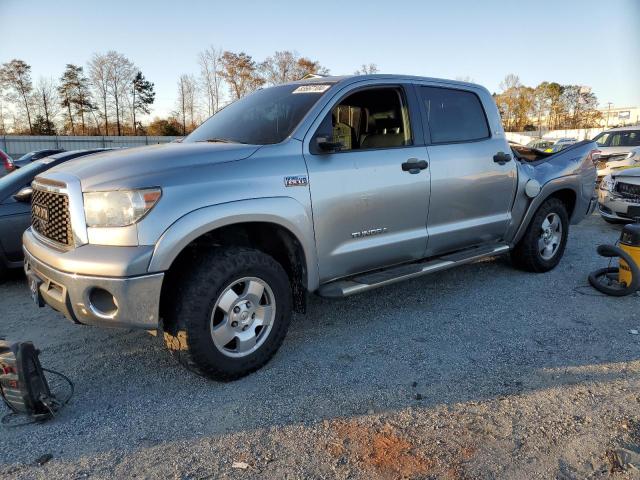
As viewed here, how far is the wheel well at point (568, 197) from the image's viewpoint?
5.53 metres

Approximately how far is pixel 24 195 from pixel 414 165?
13.1ft

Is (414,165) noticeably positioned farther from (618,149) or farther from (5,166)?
(618,149)

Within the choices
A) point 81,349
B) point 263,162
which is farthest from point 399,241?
point 81,349

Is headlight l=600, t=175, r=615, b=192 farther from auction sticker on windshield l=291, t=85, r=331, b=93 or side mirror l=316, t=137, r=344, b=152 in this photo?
side mirror l=316, t=137, r=344, b=152

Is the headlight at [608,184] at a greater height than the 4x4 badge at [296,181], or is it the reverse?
the 4x4 badge at [296,181]

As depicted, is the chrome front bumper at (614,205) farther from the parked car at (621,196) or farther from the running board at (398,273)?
the running board at (398,273)

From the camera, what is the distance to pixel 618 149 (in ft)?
41.9

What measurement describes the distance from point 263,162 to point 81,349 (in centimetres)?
202

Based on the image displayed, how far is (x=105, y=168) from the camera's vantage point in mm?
2857

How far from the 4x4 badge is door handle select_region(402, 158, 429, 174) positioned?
0.96 metres

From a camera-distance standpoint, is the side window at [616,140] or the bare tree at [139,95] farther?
the bare tree at [139,95]

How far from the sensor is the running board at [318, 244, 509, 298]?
3.50 m

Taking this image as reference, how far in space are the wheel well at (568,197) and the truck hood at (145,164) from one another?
→ 13.1 ft

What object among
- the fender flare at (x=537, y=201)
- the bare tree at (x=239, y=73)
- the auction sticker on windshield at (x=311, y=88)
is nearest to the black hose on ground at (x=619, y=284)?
the fender flare at (x=537, y=201)
